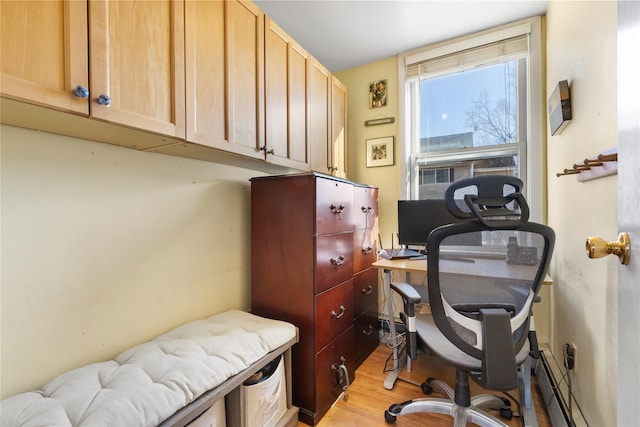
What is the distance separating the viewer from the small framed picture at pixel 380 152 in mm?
2594

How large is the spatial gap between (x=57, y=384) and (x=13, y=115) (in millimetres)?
894

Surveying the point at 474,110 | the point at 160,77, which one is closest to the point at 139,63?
the point at 160,77

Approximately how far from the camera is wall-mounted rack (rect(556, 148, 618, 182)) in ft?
2.88

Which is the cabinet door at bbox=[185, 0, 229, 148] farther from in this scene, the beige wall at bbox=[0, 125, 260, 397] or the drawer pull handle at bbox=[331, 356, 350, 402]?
the drawer pull handle at bbox=[331, 356, 350, 402]

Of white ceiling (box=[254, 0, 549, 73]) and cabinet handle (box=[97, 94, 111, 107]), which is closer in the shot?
cabinet handle (box=[97, 94, 111, 107])

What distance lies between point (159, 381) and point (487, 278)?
1310 mm

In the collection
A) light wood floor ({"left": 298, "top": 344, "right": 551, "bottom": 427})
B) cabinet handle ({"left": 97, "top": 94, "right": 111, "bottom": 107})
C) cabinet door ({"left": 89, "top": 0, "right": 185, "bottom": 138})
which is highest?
cabinet door ({"left": 89, "top": 0, "right": 185, "bottom": 138})

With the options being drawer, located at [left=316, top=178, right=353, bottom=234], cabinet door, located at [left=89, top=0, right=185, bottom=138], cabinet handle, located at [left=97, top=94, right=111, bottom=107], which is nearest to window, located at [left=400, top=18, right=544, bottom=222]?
drawer, located at [left=316, top=178, right=353, bottom=234]

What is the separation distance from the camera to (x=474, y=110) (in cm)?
235

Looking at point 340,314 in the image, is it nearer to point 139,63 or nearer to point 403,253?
point 403,253

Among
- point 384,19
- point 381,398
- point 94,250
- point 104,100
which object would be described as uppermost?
point 384,19

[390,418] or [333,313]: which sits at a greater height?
[333,313]

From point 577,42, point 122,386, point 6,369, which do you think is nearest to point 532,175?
point 577,42

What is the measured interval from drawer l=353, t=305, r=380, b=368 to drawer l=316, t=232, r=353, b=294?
1.47ft
